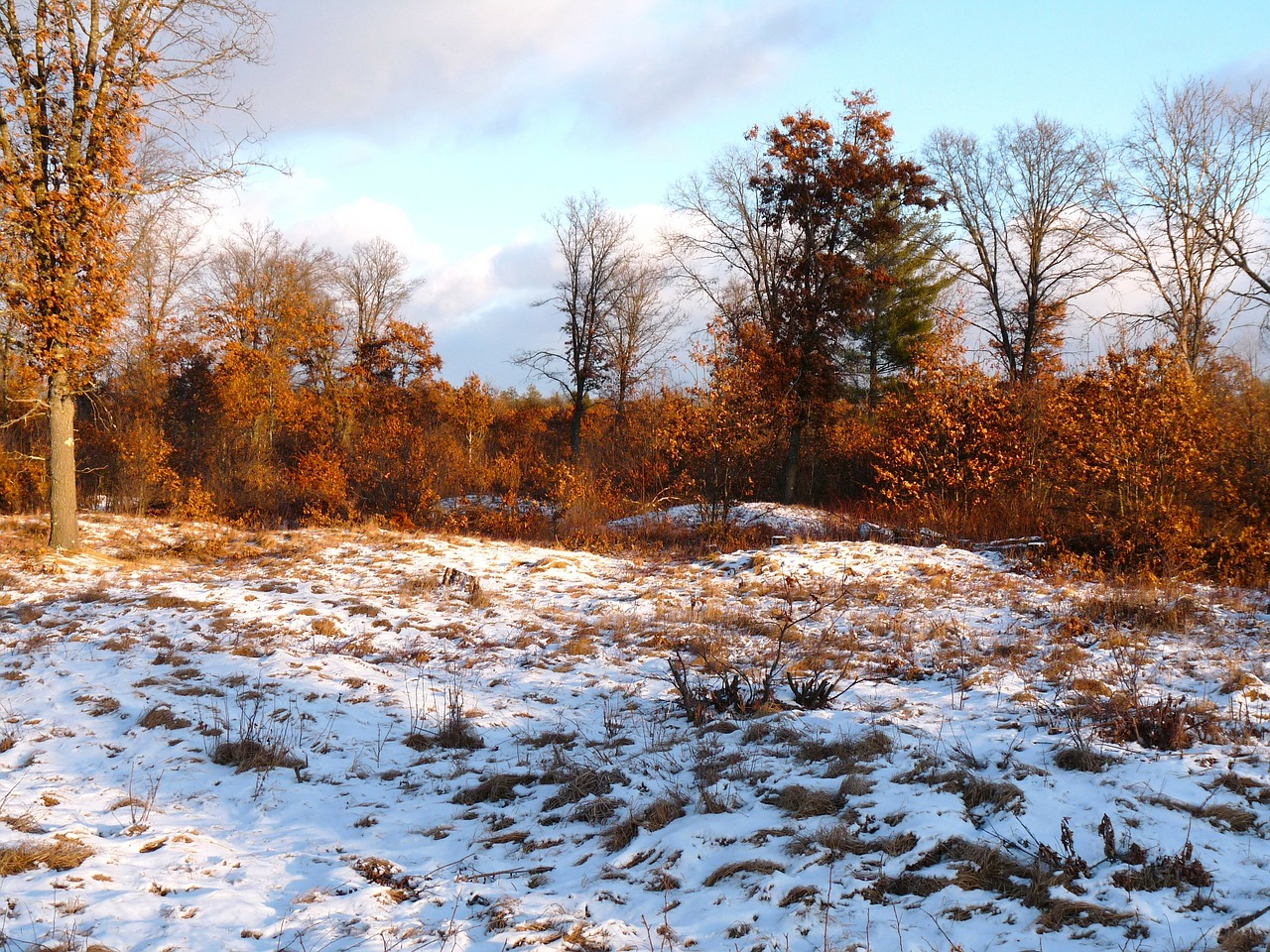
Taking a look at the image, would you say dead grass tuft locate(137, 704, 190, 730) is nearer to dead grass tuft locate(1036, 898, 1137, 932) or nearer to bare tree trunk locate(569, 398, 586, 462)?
dead grass tuft locate(1036, 898, 1137, 932)

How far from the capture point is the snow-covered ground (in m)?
3.26

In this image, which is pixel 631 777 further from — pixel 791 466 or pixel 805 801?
pixel 791 466

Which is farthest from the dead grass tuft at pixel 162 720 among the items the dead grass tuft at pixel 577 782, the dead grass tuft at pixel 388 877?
the dead grass tuft at pixel 577 782

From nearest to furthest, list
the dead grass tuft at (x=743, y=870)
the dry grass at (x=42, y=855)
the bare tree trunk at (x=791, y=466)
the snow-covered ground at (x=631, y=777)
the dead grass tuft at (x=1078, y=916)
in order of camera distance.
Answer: the dead grass tuft at (x=1078, y=916) → the snow-covered ground at (x=631, y=777) → the dead grass tuft at (x=743, y=870) → the dry grass at (x=42, y=855) → the bare tree trunk at (x=791, y=466)

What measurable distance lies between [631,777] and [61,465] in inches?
442

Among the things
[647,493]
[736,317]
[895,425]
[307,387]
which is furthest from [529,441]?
[895,425]

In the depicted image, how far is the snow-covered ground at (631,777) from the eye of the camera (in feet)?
10.7

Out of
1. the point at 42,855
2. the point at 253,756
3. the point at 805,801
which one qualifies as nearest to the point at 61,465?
the point at 253,756

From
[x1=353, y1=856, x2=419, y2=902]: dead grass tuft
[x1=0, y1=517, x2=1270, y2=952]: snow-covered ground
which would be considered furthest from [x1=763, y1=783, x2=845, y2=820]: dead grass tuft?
[x1=353, y1=856, x2=419, y2=902]: dead grass tuft

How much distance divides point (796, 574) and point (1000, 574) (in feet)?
8.88

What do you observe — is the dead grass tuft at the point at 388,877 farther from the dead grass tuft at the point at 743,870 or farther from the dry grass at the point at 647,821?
the dead grass tuft at the point at 743,870

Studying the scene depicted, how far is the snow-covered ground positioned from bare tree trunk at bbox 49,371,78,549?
9.27 feet

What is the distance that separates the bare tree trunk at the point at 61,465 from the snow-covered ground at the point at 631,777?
283 centimetres

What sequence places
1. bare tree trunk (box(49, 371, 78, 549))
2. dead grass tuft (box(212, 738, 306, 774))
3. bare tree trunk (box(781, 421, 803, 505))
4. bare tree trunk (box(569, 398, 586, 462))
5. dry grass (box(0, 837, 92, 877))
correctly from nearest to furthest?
dry grass (box(0, 837, 92, 877))
dead grass tuft (box(212, 738, 306, 774))
bare tree trunk (box(49, 371, 78, 549))
bare tree trunk (box(781, 421, 803, 505))
bare tree trunk (box(569, 398, 586, 462))
